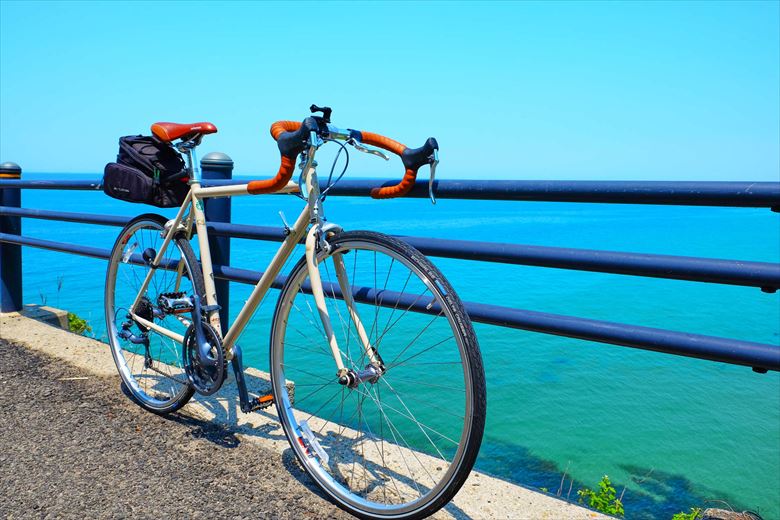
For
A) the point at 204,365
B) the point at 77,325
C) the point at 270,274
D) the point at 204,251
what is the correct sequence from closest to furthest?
1. the point at 270,274
2. the point at 204,365
3. the point at 204,251
4. the point at 77,325

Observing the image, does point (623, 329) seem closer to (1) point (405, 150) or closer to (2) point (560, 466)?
(1) point (405, 150)

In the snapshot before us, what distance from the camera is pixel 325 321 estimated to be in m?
2.27

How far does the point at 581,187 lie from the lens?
7.36ft

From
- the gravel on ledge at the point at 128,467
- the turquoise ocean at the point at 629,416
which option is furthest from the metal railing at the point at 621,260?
the turquoise ocean at the point at 629,416

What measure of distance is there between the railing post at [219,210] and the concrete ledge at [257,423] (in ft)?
1.57

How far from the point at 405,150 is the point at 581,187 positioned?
65cm

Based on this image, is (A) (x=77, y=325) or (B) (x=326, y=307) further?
(A) (x=77, y=325)

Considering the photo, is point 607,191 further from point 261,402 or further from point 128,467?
point 128,467

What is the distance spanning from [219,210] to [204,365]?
3.62 feet

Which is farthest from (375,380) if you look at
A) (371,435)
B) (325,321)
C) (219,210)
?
(219,210)

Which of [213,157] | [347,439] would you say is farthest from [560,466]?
[213,157]

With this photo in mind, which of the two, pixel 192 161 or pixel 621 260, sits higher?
pixel 192 161

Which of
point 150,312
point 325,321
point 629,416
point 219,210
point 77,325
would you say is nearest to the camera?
point 325,321

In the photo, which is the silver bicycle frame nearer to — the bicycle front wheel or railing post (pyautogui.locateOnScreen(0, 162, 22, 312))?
the bicycle front wheel
